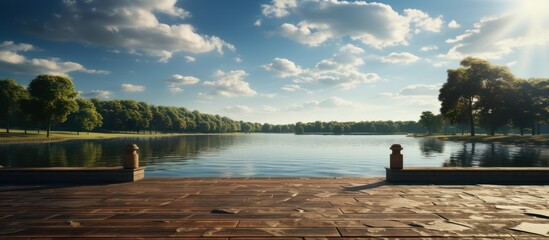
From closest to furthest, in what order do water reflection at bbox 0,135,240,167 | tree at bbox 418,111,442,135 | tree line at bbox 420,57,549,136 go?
water reflection at bbox 0,135,240,167, tree line at bbox 420,57,549,136, tree at bbox 418,111,442,135

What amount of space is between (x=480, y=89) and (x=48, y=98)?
93.9 m

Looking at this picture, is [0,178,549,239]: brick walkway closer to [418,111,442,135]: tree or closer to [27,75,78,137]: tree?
[27,75,78,137]: tree

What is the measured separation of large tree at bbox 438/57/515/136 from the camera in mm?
63812

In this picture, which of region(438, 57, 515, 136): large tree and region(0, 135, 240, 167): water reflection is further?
region(438, 57, 515, 136): large tree

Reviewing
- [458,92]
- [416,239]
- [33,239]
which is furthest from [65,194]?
[458,92]

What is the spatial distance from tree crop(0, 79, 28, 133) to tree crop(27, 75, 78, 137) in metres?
16.1

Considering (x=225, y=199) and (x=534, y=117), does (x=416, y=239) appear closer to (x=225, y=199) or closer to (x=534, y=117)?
(x=225, y=199)

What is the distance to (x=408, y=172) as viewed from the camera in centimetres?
1192

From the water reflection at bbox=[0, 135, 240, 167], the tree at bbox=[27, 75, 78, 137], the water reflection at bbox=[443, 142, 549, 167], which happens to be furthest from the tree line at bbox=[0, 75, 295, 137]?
the water reflection at bbox=[443, 142, 549, 167]

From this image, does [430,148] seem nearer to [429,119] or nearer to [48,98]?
[48,98]

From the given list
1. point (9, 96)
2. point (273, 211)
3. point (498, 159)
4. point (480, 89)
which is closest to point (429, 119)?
point (480, 89)

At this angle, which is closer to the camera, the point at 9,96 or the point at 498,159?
the point at 498,159

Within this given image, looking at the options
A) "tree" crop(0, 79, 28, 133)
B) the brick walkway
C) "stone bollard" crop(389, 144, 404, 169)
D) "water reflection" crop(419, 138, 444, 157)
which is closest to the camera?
the brick walkway

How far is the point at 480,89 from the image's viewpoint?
64.6 meters
